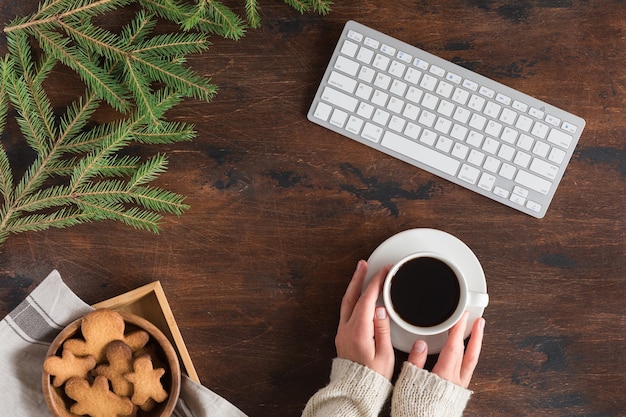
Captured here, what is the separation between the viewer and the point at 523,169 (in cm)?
102

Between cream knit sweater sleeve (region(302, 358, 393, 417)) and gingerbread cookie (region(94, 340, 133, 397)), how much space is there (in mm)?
285

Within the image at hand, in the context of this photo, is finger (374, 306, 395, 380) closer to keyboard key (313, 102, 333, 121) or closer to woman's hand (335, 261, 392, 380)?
woman's hand (335, 261, 392, 380)

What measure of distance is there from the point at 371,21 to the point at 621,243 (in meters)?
0.55

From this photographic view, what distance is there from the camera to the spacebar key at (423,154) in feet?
3.35

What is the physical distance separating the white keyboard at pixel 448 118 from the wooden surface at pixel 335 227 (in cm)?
3

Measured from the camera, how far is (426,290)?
96cm

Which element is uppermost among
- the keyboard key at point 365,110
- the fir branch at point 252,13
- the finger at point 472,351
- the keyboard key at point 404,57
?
the fir branch at point 252,13

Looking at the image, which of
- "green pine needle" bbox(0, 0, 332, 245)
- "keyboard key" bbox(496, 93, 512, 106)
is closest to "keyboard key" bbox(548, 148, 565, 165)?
"keyboard key" bbox(496, 93, 512, 106)


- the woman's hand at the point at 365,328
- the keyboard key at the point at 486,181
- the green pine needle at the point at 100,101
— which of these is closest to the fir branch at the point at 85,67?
the green pine needle at the point at 100,101

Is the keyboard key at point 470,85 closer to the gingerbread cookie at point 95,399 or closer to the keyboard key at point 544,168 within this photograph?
the keyboard key at point 544,168

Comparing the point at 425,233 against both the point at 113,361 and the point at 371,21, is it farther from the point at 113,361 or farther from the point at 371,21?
the point at 113,361

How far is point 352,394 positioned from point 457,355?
172 millimetres

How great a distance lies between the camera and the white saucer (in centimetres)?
99

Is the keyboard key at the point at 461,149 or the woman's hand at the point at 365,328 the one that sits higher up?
the keyboard key at the point at 461,149
